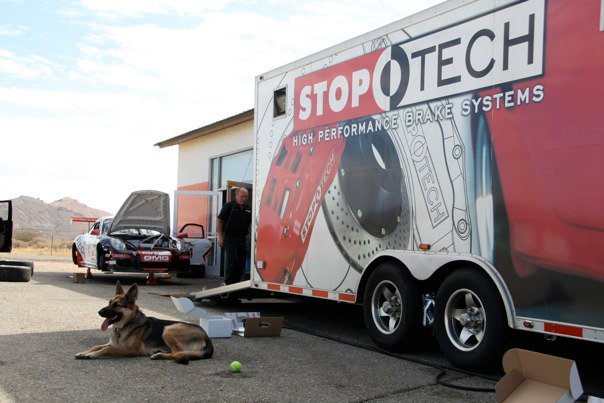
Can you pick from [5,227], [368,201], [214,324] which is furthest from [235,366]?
[5,227]

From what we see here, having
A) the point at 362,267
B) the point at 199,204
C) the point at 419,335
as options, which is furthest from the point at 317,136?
the point at 199,204

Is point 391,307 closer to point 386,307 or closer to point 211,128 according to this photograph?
point 386,307

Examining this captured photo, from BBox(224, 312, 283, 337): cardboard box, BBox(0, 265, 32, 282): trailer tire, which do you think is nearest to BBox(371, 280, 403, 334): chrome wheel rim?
BBox(224, 312, 283, 337): cardboard box

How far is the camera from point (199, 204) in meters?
18.3

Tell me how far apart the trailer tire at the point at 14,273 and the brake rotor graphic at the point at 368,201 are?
8440 millimetres

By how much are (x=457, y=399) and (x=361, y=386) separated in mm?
760

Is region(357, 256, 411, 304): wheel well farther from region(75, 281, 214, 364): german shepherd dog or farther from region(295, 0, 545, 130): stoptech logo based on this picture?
region(75, 281, 214, 364): german shepherd dog

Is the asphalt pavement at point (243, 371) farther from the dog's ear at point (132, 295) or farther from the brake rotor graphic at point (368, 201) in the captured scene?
the brake rotor graphic at point (368, 201)

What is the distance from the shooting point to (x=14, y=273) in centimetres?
1304

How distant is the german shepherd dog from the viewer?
560cm

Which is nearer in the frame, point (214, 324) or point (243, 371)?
point (243, 371)

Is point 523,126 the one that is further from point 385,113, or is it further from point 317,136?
point 317,136

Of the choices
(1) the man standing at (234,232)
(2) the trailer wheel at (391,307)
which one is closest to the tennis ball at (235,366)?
(2) the trailer wheel at (391,307)

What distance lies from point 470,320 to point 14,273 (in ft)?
34.4
